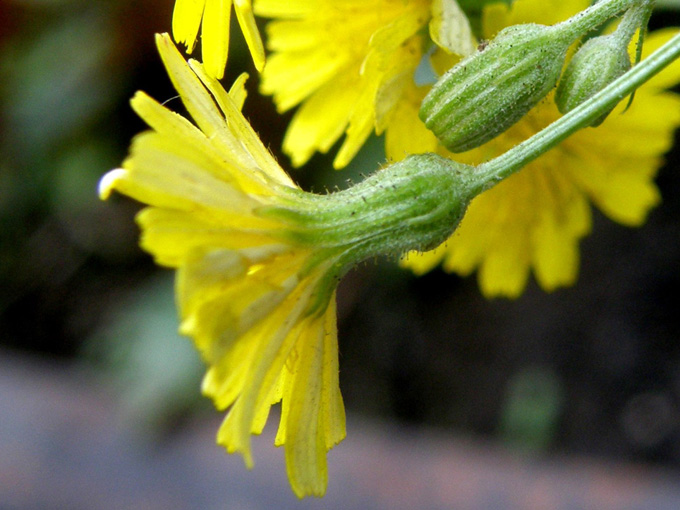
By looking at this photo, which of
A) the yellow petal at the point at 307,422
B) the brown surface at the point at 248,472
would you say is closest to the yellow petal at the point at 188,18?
the yellow petal at the point at 307,422

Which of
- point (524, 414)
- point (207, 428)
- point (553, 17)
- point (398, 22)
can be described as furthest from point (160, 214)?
point (524, 414)

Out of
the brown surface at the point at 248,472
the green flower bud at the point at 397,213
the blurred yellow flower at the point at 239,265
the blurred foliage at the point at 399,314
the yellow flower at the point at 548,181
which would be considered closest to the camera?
the blurred yellow flower at the point at 239,265

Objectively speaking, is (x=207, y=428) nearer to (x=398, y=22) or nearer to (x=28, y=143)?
(x=28, y=143)

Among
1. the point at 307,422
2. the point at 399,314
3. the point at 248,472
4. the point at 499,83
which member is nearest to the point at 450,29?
the point at 499,83

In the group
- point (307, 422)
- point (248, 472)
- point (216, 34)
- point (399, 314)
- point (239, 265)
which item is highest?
point (216, 34)

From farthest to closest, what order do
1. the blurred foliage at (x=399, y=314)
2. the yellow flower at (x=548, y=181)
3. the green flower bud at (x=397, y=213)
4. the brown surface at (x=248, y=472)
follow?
the blurred foliage at (x=399, y=314)
the brown surface at (x=248, y=472)
the yellow flower at (x=548, y=181)
the green flower bud at (x=397, y=213)

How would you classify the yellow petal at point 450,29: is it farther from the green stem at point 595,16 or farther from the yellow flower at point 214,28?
the yellow flower at point 214,28

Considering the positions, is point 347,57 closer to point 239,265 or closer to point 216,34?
point 216,34

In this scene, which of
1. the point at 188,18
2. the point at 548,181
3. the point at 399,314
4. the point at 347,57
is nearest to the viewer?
the point at 188,18
